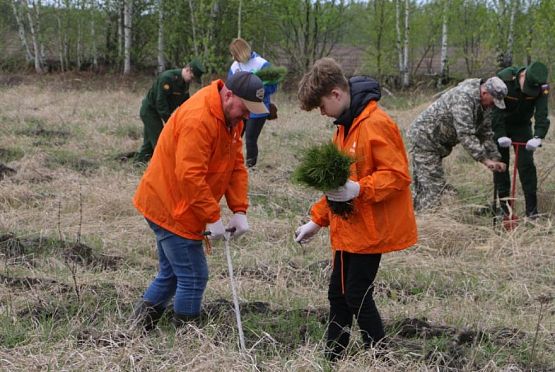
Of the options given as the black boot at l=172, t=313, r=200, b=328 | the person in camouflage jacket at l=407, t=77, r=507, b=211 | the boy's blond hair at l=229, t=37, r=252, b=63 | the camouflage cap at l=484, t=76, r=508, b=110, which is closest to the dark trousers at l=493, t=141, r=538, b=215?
Answer: the person in camouflage jacket at l=407, t=77, r=507, b=211

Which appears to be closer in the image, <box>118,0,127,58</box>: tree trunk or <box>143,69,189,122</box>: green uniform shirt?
<box>143,69,189,122</box>: green uniform shirt

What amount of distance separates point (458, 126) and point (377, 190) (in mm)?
3107

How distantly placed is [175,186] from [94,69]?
73.5 ft

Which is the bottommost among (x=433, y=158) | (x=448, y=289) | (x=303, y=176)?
(x=448, y=289)

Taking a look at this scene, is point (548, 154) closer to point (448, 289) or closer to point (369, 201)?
point (448, 289)

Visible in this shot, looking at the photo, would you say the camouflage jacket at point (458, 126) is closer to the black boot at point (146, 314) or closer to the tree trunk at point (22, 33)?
the black boot at point (146, 314)

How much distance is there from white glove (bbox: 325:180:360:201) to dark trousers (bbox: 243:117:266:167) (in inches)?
213

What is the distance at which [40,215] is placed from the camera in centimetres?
626

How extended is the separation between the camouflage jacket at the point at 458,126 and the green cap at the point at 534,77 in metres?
0.47

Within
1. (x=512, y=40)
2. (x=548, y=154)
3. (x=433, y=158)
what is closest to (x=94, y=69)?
(x=512, y=40)

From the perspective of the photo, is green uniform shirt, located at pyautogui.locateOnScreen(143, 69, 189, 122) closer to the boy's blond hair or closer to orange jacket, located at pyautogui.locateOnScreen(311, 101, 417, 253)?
the boy's blond hair

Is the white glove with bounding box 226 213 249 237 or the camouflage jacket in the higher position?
the camouflage jacket

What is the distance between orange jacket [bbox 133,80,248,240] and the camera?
3.19 meters

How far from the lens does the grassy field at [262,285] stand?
3398mm
